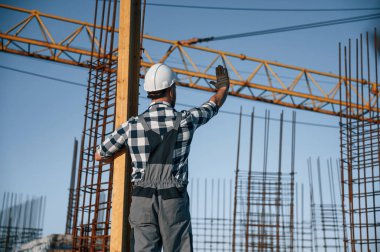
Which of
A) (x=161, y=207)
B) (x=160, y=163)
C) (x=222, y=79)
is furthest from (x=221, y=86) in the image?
(x=161, y=207)

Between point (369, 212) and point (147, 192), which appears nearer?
point (147, 192)

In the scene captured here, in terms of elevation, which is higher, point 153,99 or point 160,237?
point 153,99

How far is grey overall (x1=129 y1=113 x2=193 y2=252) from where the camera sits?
2230mm

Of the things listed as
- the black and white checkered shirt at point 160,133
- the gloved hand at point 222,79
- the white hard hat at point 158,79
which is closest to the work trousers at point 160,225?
the black and white checkered shirt at point 160,133

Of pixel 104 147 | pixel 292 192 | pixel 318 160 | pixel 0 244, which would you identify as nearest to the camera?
pixel 104 147

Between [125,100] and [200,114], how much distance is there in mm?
529

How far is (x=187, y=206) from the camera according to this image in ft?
7.66

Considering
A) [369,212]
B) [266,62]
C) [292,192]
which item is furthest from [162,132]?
[266,62]

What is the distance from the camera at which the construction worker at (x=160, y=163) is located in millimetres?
2240

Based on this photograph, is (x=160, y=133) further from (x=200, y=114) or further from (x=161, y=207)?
(x=161, y=207)

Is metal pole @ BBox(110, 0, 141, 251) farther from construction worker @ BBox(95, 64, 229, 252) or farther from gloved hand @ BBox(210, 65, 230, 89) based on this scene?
gloved hand @ BBox(210, 65, 230, 89)

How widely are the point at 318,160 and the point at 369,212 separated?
722 centimetres

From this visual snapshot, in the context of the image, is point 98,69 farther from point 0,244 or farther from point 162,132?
point 0,244

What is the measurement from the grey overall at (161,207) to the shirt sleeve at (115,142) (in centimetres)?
16
